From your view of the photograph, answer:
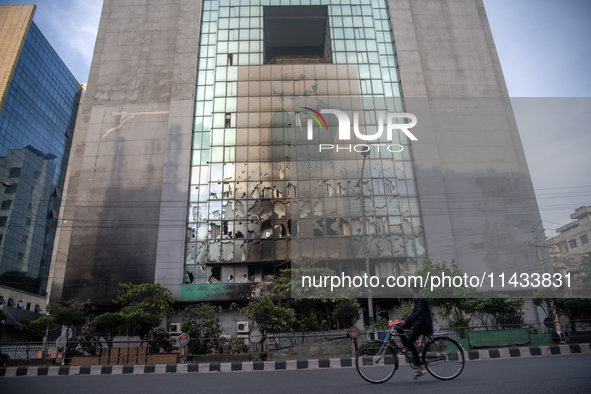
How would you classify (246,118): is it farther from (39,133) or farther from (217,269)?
(39,133)

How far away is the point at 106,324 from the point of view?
1622 centimetres

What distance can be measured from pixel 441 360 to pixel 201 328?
15.7 metres

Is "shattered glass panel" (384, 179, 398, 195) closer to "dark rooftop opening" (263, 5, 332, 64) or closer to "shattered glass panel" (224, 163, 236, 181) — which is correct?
"shattered glass panel" (224, 163, 236, 181)

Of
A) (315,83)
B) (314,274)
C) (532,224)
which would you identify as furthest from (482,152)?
(314,274)

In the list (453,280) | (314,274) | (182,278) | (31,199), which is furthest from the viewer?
(31,199)

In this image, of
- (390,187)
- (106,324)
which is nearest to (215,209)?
(390,187)

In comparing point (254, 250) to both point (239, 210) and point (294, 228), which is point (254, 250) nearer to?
point (239, 210)

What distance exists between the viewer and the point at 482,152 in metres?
34.3

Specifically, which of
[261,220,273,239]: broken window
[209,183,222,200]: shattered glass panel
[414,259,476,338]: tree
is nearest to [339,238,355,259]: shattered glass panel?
[261,220,273,239]: broken window

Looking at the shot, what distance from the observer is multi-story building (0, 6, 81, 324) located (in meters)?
45.3

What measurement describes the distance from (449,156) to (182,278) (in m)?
25.1

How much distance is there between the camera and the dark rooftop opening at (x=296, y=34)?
3834cm

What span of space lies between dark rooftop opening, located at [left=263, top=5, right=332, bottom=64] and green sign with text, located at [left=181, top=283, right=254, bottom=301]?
71.4 feet

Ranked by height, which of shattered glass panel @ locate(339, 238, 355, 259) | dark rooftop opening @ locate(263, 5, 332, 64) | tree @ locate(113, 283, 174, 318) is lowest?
tree @ locate(113, 283, 174, 318)
